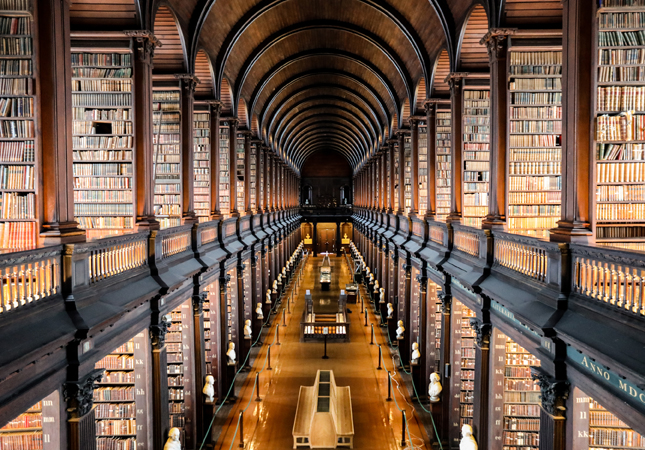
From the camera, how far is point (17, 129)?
521cm

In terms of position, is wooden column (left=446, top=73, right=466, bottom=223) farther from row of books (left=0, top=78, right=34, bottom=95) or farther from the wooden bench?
row of books (left=0, top=78, right=34, bottom=95)

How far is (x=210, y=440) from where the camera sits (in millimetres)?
8945

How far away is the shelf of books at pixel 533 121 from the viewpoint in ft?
24.0

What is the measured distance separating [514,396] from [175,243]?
241 inches

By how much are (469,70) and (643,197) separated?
4676 mm

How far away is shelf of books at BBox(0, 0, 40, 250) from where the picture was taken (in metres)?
5.05

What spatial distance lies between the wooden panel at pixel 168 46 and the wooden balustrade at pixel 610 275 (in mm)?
7921

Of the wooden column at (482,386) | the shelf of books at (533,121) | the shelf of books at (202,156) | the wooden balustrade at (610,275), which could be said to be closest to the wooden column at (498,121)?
the shelf of books at (533,121)

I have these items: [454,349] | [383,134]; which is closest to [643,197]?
[454,349]

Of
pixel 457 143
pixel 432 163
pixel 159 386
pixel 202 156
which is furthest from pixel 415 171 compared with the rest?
pixel 159 386

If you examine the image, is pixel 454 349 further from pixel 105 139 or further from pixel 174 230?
pixel 105 139

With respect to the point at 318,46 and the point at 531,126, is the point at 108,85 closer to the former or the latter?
the point at 531,126

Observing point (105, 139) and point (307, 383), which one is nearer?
point (105, 139)

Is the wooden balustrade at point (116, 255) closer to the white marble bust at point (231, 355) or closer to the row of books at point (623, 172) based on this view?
the white marble bust at point (231, 355)
